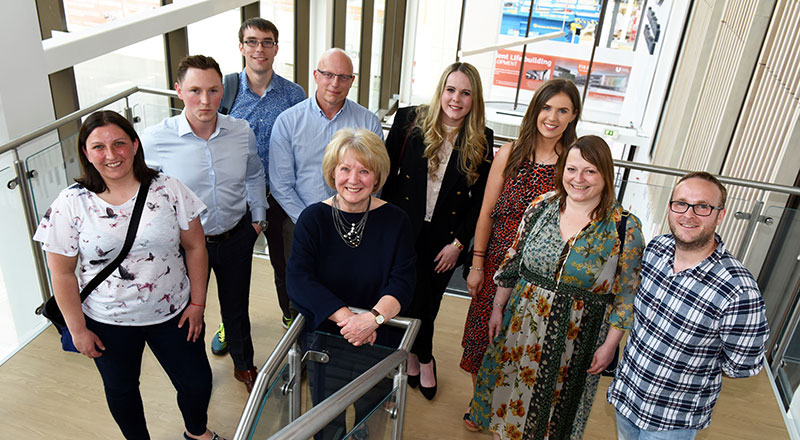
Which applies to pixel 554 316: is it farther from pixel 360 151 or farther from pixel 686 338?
pixel 360 151

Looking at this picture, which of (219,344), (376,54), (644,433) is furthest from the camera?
(376,54)

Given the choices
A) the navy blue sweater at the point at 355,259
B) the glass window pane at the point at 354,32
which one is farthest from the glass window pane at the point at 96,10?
the glass window pane at the point at 354,32

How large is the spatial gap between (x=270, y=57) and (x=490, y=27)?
1436 cm

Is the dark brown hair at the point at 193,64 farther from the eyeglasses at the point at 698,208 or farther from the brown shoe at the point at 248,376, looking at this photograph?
the eyeglasses at the point at 698,208

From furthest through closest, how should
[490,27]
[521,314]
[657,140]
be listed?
[490,27]
[657,140]
[521,314]

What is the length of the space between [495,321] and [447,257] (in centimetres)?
41

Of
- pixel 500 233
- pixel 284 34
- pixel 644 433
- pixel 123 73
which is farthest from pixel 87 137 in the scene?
pixel 284 34

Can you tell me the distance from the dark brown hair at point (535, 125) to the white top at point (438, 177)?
31 centimetres

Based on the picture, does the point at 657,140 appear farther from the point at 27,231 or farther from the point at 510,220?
the point at 27,231

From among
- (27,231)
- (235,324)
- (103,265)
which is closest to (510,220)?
(235,324)

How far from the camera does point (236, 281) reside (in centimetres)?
267

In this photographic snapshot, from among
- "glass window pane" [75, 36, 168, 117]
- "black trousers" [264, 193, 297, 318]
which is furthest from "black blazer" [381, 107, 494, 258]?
"glass window pane" [75, 36, 168, 117]

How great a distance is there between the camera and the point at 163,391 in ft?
9.53

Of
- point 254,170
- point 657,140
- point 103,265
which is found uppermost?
point 254,170
